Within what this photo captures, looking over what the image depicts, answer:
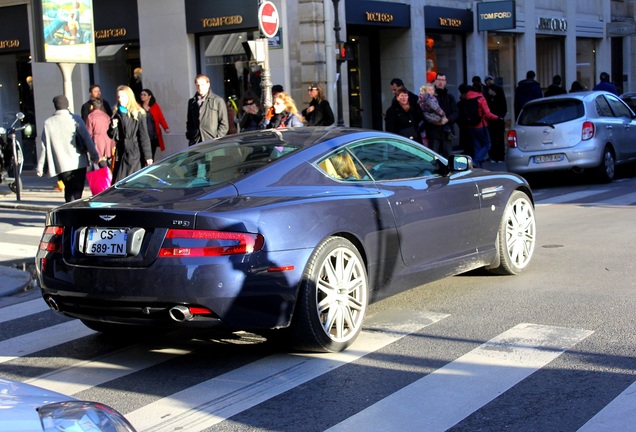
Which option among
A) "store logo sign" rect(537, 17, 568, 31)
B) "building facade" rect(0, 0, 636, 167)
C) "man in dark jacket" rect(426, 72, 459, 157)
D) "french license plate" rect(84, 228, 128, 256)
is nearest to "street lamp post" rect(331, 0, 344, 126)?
"building facade" rect(0, 0, 636, 167)

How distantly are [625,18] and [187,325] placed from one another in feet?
113

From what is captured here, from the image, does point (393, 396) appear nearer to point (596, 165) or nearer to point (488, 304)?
point (488, 304)

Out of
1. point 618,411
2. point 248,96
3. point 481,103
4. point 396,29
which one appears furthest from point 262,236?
point 396,29

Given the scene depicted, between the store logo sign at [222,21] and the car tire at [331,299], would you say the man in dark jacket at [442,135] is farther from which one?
the car tire at [331,299]

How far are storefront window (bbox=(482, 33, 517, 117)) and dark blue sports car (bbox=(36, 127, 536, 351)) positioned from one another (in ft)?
67.9

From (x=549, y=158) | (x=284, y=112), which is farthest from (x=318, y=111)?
(x=549, y=158)

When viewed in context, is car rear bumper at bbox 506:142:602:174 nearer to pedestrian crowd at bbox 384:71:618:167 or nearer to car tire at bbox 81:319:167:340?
pedestrian crowd at bbox 384:71:618:167

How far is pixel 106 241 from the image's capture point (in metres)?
5.82

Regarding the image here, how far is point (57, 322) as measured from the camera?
7.58 metres

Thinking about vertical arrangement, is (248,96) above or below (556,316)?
→ above

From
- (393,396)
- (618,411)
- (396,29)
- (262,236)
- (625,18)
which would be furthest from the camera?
(625,18)

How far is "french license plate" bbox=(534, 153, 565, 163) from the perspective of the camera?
16.2m

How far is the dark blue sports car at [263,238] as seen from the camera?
5625 millimetres

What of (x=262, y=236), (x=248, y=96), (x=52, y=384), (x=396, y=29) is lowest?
(x=52, y=384)
